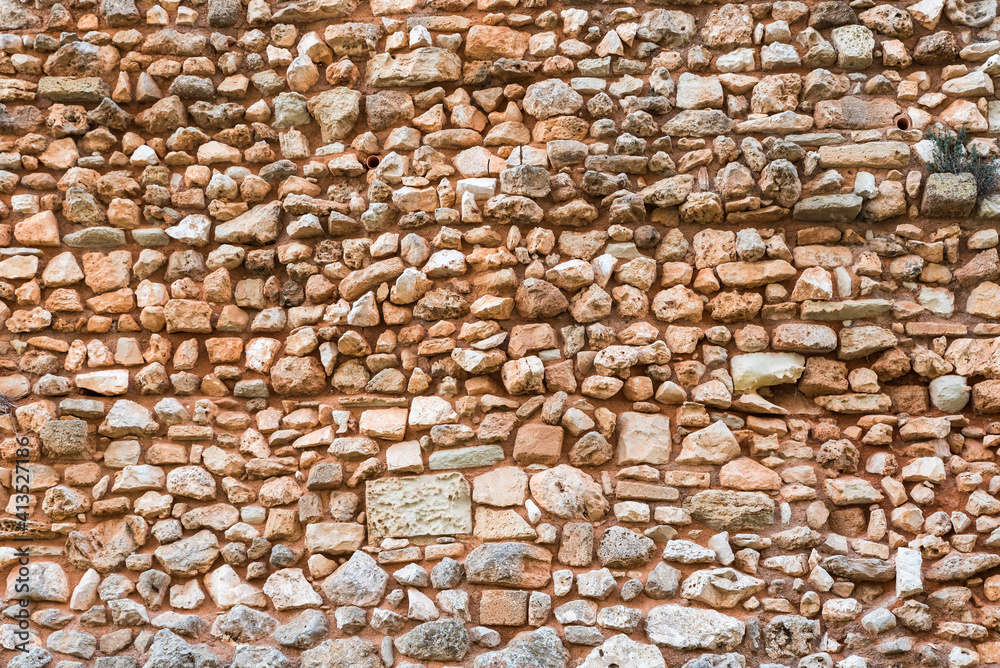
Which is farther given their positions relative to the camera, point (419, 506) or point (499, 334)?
point (499, 334)

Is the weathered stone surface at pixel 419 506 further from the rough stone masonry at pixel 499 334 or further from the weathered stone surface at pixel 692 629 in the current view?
the weathered stone surface at pixel 692 629

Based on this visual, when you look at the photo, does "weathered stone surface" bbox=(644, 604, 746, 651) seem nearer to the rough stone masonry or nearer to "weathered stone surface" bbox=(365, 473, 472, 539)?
the rough stone masonry

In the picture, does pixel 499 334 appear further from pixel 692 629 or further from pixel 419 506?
pixel 692 629

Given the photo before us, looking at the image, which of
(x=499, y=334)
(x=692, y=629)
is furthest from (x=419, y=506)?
(x=692, y=629)

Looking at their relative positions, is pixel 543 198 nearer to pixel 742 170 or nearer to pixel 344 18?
pixel 742 170

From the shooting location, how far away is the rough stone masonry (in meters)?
2.80

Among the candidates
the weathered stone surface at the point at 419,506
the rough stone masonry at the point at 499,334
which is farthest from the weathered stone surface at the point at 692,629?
the weathered stone surface at the point at 419,506

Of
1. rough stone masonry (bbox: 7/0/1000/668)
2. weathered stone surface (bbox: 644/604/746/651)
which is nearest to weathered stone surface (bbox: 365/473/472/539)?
rough stone masonry (bbox: 7/0/1000/668)

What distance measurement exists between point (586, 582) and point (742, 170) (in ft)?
6.37

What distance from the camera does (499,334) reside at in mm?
3100

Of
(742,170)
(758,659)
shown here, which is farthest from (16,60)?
(758,659)

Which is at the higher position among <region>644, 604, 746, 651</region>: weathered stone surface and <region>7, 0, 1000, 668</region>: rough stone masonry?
<region>7, 0, 1000, 668</region>: rough stone masonry

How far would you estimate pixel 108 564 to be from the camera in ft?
9.70

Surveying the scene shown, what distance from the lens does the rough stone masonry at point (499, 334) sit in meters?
2.80
